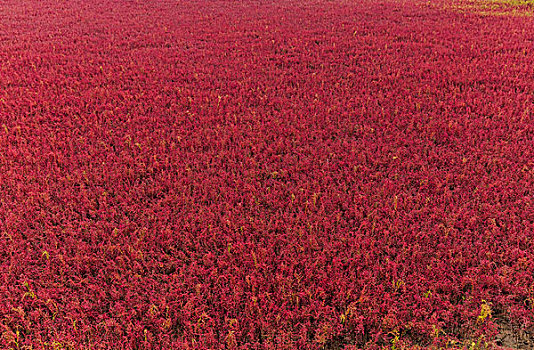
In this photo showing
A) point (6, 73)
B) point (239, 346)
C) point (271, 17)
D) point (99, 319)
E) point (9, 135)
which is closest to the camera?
point (239, 346)

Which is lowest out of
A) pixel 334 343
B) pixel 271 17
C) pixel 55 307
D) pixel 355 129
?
pixel 334 343

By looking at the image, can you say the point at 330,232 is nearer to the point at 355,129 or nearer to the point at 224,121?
the point at 355,129

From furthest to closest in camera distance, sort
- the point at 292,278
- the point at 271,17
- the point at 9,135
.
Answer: the point at 271,17 < the point at 9,135 < the point at 292,278

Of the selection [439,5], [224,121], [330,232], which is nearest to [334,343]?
[330,232]

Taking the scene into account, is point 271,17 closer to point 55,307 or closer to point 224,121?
point 224,121

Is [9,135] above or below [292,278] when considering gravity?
above

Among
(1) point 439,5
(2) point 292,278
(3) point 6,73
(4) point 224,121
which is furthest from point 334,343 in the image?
(1) point 439,5

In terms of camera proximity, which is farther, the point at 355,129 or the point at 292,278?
the point at 355,129
